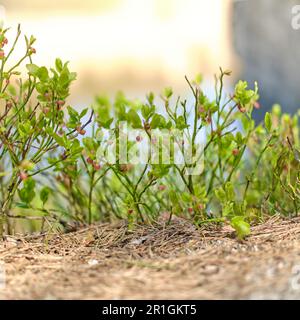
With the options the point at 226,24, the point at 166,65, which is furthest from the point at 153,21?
the point at 226,24

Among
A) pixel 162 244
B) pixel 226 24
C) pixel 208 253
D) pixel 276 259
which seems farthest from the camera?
pixel 226 24

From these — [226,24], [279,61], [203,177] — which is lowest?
[203,177]

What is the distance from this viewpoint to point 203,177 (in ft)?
8.52

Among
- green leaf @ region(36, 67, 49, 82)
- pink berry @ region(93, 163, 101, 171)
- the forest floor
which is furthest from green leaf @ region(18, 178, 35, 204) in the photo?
green leaf @ region(36, 67, 49, 82)

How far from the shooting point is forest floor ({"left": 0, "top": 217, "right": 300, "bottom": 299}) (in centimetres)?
153

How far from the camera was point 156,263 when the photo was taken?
178 cm

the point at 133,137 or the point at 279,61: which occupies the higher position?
the point at 279,61

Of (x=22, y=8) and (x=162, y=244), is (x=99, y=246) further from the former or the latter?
(x=22, y=8)

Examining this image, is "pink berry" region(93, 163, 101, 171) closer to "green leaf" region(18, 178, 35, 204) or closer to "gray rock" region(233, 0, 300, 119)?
"green leaf" region(18, 178, 35, 204)

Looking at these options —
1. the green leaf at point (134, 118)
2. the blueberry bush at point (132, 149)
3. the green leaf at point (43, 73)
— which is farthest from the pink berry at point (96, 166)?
the green leaf at point (43, 73)

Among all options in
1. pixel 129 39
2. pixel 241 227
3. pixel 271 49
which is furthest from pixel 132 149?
pixel 129 39

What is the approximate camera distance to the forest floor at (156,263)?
1.53 meters

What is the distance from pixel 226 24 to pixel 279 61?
1018mm

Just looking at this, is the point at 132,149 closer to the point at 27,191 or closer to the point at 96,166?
the point at 96,166
